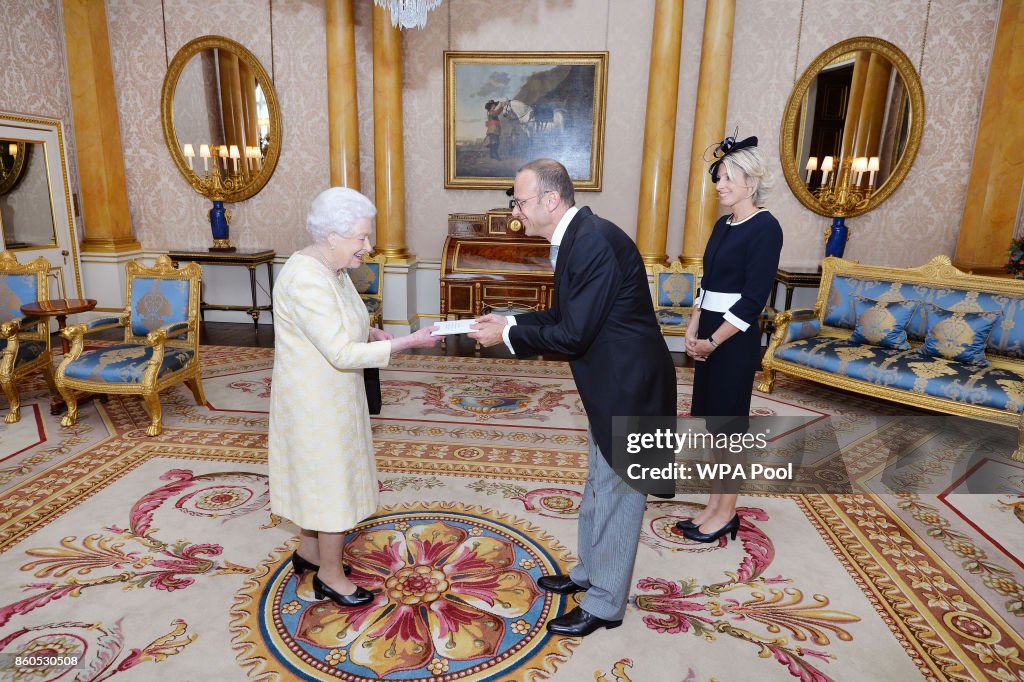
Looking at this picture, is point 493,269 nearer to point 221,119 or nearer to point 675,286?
point 675,286

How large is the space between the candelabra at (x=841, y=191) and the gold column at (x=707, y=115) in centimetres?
129

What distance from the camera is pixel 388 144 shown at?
6891 millimetres

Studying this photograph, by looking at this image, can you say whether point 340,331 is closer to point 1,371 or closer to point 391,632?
point 391,632

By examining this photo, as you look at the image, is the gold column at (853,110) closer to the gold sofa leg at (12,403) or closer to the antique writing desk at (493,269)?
the antique writing desk at (493,269)

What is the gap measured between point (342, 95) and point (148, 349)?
3.81 metres

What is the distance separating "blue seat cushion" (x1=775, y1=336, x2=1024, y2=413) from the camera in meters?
4.08

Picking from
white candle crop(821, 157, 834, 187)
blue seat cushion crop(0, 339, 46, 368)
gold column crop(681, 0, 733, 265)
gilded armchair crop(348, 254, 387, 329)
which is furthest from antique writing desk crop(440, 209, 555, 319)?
blue seat cushion crop(0, 339, 46, 368)

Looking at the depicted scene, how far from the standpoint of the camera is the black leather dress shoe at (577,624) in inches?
89.6

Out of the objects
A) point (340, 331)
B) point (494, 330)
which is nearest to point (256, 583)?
point (340, 331)

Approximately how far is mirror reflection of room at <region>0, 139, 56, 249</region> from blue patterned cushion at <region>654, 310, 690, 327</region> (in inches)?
283

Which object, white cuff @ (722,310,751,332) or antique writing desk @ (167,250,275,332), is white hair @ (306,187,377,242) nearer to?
white cuff @ (722,310,751,332)

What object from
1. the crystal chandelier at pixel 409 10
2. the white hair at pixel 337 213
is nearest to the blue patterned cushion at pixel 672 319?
the crystal chandelier at pixel 409 10

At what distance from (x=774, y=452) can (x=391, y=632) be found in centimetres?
296

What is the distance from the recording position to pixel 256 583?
2.58 metres
